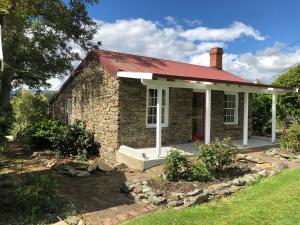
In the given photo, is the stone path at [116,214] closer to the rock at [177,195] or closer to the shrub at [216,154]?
the rock at [177,195]

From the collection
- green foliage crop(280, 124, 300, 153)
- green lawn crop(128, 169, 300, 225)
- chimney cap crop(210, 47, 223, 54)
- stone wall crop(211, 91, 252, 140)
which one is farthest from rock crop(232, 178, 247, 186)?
chimney cap crop(210, 47, 223, 54)

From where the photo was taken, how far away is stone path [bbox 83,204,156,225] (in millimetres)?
6548

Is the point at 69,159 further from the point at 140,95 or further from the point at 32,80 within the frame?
the point at 32,80

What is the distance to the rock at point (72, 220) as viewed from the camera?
630 cm

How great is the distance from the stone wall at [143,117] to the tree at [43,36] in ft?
14.0

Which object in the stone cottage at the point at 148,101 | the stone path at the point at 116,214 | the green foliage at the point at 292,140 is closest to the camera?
the stone path at the point at 116,214

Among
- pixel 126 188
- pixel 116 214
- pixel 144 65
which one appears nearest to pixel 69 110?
pixel 144 65

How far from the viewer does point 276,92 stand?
50.8ft

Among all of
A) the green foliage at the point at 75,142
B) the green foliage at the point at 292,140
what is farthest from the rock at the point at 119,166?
the green foliage at the point at 292,140

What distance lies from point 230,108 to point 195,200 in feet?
31.4

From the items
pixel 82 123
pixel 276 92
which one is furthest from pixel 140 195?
pixel 276 92

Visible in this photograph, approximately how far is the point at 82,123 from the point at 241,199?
865cm

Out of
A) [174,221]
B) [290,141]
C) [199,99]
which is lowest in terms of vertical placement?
[174,221]

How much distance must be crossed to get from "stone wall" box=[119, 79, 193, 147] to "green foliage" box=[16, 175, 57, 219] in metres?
5.27
